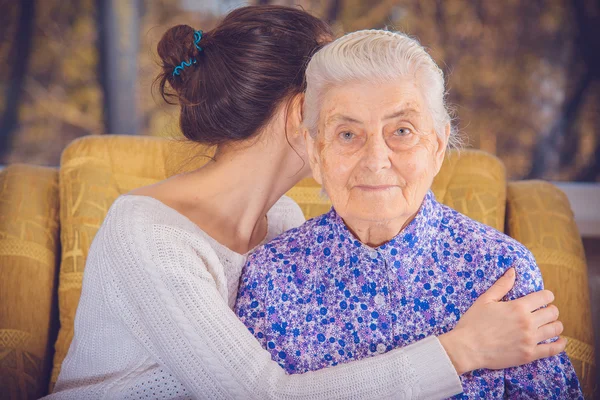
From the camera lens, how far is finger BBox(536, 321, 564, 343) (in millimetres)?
1382

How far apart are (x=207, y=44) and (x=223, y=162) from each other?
34 cm

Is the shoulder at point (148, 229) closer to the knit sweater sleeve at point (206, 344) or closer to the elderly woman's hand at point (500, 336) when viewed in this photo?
the knit sweater sleeve at point (206, 344)

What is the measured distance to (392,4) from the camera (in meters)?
3.38

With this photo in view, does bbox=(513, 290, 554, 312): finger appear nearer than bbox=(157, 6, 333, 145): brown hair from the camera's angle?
Yes

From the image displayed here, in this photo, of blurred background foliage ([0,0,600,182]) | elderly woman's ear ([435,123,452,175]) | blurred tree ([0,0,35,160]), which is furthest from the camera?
blurred tree ([0,0,35,160])

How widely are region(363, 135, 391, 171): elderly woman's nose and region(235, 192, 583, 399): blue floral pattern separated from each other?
0.59 feet

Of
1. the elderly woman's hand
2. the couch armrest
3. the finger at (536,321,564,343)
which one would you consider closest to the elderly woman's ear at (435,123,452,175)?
the elderly woman's hand

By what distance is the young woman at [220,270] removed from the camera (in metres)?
1.37

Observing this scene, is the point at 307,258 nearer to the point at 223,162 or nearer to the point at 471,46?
the point at 223,162

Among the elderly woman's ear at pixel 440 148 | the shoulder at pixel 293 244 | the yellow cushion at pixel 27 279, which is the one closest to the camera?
the elderly woman's ear at pixel 440 148

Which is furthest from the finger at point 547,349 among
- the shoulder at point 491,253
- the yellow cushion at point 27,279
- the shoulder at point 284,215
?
the yellow cushion at point 27,279

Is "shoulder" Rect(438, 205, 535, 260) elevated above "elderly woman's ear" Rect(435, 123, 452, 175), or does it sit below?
below

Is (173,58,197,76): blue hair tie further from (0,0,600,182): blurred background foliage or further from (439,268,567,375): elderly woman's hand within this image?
(0,0,600,182): blurred background foliage

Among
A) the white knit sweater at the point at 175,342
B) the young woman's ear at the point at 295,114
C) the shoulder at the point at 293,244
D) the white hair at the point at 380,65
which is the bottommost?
the white knit sweater at the point at 175,342
